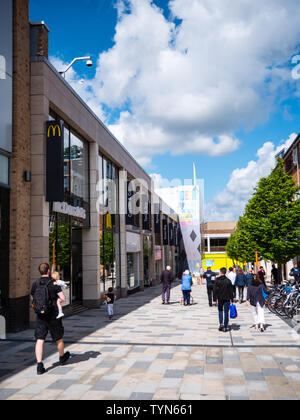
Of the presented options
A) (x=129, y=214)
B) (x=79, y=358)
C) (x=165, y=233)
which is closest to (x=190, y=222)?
A: (x=165, y=233)

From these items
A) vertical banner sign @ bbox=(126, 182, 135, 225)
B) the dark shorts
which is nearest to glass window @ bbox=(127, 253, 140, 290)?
vertical banner sign @ bbox=(126, 182, 135, 225)

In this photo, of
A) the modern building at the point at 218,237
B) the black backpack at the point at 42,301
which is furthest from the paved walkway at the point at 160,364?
the modern building at the point at 218,237

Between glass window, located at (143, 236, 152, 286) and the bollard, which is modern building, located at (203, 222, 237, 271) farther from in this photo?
the bollard

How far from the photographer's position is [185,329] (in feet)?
38.7

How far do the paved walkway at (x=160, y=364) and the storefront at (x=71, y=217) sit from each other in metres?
3.09

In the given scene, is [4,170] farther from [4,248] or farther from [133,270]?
[133,270]

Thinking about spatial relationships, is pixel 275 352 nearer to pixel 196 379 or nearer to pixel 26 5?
pixel 196 379

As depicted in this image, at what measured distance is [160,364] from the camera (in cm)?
754

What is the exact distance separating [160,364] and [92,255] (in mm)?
10895

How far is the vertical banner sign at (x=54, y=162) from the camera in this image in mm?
12719

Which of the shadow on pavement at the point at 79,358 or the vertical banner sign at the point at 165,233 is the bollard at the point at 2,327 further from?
the vertical banner sign at the point at 165,233

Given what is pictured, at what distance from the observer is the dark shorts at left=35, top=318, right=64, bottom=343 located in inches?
277
